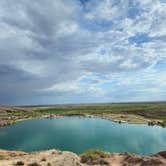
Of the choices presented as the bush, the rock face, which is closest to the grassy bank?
the rock face

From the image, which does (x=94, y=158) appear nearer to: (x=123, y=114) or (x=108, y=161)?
(x=108, y=161)

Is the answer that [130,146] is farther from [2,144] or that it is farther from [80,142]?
[2,144]

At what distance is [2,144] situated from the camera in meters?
54.1

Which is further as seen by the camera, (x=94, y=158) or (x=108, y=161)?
(x=94, y=158)

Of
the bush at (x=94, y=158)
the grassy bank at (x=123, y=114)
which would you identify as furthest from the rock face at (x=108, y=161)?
the grassy bank at (x=123, y=114)

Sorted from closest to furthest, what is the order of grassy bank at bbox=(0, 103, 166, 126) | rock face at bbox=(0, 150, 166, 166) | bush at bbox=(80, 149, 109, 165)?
rock face at bbox=(0, 150, 166, 166) → bush at bbox=(80, 149, 109, 165) → grassy bank at bbox=(0, 103, 166, 126)

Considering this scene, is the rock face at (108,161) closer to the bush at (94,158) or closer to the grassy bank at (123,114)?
the bush at (94,158)

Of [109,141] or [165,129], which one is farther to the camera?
[165,129]

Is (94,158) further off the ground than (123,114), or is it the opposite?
(123,114)

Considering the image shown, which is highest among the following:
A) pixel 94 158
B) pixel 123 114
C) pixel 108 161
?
pixel 123 114

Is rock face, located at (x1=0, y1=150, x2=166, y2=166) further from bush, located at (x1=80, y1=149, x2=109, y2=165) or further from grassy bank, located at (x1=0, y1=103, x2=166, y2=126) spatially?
grassy bank, located at (x1=0, y1=103, x2=166, y2=126)

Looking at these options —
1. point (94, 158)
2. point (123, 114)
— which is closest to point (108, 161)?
point (94, 158)

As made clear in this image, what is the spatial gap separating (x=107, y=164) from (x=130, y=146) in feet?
76.0

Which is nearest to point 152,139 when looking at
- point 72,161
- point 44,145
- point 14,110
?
point 44,145
